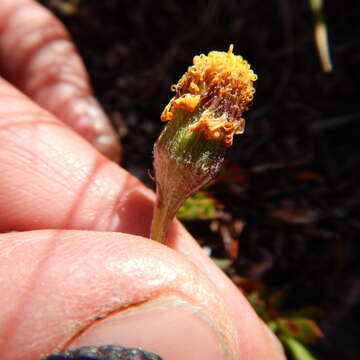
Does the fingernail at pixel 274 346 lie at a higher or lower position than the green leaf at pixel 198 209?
lower

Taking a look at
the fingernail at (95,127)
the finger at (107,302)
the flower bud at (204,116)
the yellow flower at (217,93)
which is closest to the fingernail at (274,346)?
the finger at (107,302)

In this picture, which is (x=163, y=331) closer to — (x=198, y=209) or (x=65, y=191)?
(x=65, y=191)

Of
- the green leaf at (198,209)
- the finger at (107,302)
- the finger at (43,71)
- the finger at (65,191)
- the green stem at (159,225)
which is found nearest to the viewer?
the finger at (107,302)

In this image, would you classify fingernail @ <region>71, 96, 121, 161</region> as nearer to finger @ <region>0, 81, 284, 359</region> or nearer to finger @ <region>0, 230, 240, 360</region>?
finger @ <region>0, 81, 284, 359</region>

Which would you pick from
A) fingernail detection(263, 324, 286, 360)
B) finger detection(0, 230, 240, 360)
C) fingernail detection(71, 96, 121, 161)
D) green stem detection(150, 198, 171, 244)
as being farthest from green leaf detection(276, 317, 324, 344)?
fingernail detection(71, 96, 121, 161)

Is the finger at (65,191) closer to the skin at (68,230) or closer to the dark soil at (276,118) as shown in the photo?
the skin at (68,230)

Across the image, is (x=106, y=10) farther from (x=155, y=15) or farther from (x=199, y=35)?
(x=199, y=35)

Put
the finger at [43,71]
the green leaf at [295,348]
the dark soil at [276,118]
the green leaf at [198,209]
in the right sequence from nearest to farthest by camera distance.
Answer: the green leaf at [295,348] < the green leaf at [198,209] < the dark soil at [276,118] < the finger at [43,71]

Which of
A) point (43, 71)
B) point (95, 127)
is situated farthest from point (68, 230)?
point (43, 71)
